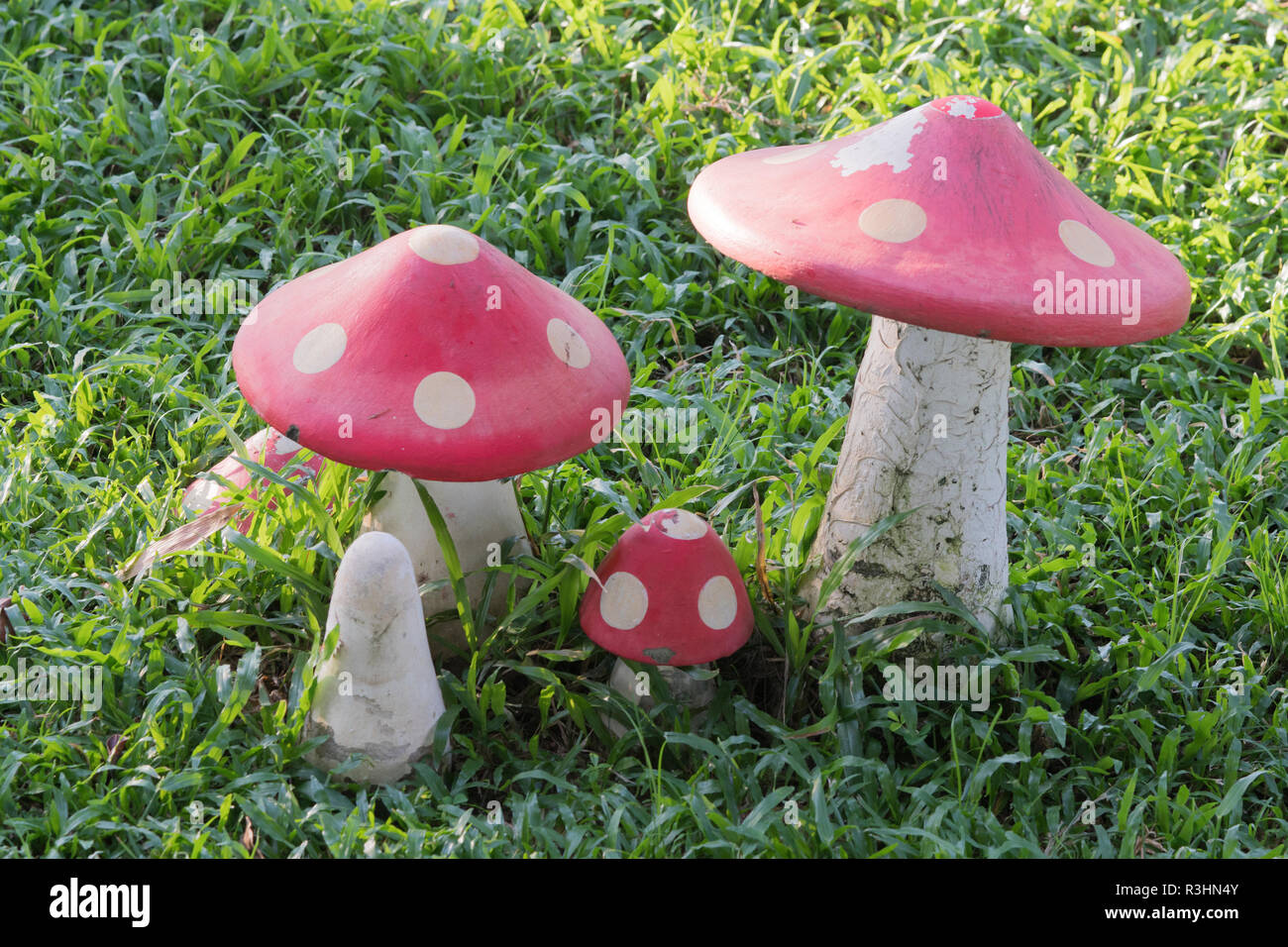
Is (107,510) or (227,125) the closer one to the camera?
Answer: (107,510)

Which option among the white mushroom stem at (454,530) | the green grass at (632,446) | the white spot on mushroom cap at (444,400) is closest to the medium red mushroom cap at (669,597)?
the green grass at (632,446)

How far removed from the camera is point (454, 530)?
2859 mm

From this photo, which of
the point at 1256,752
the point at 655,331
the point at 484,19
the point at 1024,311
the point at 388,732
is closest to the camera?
the point at 1024,311

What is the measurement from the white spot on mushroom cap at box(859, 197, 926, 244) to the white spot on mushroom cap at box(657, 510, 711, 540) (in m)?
0.67

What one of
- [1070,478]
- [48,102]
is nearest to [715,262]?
[1070,478]

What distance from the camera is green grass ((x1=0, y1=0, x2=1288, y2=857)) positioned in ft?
8.71

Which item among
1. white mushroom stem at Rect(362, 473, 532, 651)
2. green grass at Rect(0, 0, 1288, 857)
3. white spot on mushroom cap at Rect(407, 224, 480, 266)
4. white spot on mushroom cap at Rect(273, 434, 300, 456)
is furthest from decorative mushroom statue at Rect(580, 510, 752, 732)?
white spot on mushroom cap at Rect(273, 434, 300, 456)

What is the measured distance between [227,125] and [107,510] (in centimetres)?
168

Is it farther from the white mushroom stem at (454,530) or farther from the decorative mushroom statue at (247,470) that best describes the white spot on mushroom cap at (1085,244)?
the decorative mushroom statue at (247,470)

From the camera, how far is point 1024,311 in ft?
7.54

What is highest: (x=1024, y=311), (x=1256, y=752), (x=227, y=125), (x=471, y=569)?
(x=1024, y=311)

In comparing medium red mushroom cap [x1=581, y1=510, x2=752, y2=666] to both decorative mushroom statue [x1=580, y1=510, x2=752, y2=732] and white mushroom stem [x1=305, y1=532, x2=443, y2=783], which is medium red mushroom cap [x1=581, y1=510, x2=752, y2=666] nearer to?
decorative mushroom statue [x1=580, y1=510, x2=752, y2=732]

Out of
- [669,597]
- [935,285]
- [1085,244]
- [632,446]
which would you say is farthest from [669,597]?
[1085,244]

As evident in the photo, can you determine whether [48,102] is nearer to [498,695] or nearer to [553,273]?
[553,273]
